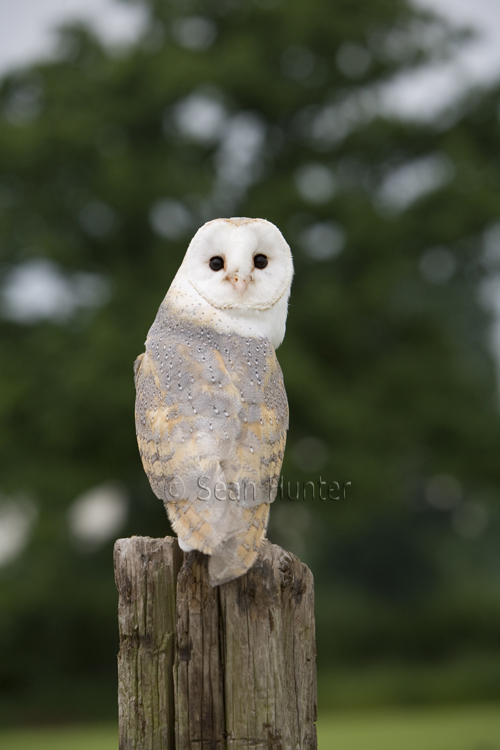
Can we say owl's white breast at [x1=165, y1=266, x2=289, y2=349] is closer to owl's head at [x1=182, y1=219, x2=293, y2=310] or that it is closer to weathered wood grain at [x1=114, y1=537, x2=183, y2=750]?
owl's head at [x1=182, y1=219, x2=293, y2=310]

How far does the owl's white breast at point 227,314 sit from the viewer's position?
326 cm

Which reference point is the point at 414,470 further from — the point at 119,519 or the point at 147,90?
the point at 147,90

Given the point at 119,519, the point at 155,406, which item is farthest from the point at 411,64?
the point at 155,406

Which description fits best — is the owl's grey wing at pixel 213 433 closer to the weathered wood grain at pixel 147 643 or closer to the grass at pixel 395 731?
the weathered wood grain at pixel 147 643

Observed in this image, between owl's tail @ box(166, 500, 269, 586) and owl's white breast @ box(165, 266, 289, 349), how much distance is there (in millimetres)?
870

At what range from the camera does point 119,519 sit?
12008mm

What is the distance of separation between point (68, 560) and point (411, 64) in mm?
10111

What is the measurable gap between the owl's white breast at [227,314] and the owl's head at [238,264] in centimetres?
3

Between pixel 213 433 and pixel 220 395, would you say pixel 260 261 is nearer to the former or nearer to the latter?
pixel 220 395

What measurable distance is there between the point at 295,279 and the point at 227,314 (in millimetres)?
8497

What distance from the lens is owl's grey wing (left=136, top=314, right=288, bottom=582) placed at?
2701mm

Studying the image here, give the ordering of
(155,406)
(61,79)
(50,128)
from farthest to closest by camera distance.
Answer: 1. (61,79)
2. (50,128)
3. (155,406)

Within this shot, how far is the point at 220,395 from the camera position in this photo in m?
2.98

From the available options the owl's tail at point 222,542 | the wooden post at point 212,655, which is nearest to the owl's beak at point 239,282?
the owl's tail at point 222,542
